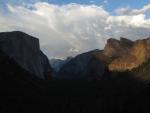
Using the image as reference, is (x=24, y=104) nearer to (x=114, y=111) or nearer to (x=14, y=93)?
(x=14, y=93)

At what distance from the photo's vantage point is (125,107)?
158 metres

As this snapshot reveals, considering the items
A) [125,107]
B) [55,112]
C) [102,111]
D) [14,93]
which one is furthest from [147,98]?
[14,93]

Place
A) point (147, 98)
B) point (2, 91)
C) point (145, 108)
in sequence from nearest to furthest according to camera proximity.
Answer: point (145, 108)
point (147, 98)
point (2, 91)

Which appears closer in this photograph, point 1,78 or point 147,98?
point 147,98

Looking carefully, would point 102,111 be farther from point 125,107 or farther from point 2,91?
point 2,91

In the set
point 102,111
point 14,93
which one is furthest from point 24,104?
point 102,111

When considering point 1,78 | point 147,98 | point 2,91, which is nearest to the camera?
point 147,98

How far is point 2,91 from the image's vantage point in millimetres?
176000

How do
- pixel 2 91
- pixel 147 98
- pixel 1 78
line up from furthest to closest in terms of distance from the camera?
pixel 1 78, pixel 2 91, pixel 147 98

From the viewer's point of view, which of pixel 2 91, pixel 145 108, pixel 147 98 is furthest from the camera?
pixel 2 91

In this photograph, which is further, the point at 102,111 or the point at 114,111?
the point at 102,111

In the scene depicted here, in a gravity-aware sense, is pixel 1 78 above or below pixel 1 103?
above

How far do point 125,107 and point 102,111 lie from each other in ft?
110

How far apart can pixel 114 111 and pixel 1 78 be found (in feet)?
186
